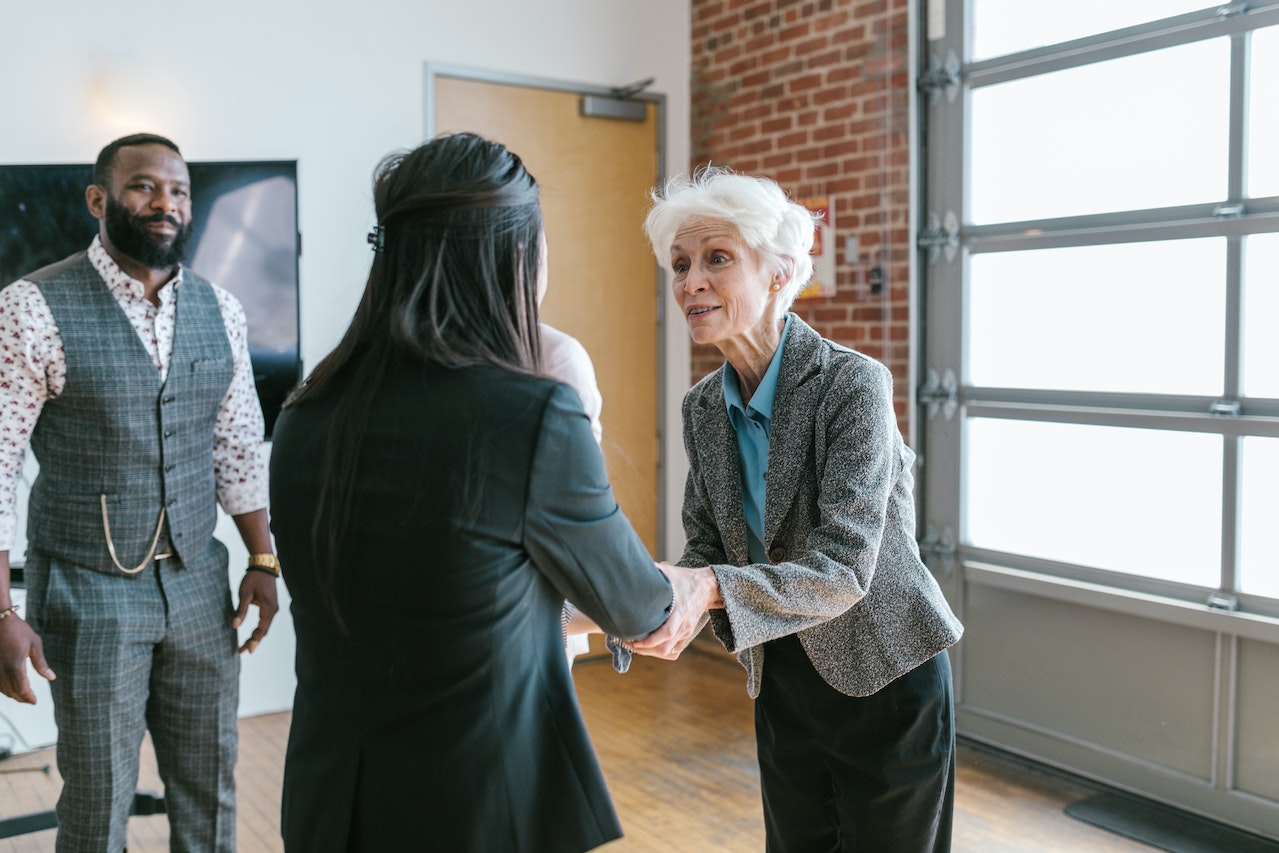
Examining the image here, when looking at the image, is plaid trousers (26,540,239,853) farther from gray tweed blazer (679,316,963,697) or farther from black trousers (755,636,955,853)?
black trousers (755,636,955,853)

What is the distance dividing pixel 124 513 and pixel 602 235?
319 centimetres

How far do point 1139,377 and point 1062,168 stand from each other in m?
0.78

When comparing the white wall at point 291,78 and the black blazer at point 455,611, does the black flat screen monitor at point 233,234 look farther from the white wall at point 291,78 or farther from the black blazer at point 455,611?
the black blazer at point 455,611

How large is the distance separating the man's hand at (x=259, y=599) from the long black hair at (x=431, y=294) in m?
1.47

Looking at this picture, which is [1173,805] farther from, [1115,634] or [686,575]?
[686,575]

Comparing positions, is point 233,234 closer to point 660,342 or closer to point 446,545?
point 660,342

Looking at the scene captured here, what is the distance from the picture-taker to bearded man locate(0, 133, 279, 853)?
2410 mm

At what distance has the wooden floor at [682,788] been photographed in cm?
331

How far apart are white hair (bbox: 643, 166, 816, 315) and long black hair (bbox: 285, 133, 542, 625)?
0.73 metres

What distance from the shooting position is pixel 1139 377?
365 centimetres

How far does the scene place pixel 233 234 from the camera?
167 inches

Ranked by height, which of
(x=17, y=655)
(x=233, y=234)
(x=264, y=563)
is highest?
(x=233, y=234)

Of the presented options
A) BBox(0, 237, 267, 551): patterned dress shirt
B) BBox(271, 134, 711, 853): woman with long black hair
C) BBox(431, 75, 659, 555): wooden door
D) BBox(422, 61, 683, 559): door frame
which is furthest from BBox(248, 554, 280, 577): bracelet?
Result: BBox(422, 61, 683, 559): door frame

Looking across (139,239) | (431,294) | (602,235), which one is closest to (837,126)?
(602,235)
